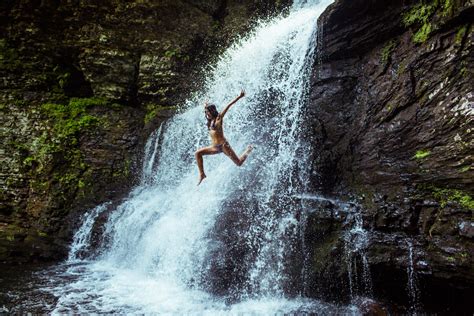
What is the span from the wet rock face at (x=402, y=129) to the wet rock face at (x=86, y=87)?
605cm

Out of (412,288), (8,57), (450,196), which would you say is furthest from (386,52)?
(8,57)

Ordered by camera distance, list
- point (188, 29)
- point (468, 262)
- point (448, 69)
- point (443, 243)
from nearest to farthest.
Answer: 1. point (468, 262)
2. point (443, 243)
3. point (448, 69)
4. point (188, 29)

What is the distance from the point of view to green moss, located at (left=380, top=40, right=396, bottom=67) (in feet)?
24.5

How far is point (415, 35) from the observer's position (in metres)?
7.00

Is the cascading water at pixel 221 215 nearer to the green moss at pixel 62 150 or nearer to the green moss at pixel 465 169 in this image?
the green moss at pixel 62 150

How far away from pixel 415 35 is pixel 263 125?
4.00m

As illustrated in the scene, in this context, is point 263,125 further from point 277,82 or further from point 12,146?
point 12,146

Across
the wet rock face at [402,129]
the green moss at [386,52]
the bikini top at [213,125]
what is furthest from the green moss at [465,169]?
the bikini top at [213,125]

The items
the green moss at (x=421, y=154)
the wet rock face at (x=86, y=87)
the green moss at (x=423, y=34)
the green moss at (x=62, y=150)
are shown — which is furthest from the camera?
the green moss at (x=62, y=150)

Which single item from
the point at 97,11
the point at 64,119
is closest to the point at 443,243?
the point at 64,119

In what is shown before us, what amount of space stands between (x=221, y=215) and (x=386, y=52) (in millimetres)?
5076

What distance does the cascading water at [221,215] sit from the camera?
5.77 meters

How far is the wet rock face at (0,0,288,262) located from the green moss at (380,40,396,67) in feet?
22.3

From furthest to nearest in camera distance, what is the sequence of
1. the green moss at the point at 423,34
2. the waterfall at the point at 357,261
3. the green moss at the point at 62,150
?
the green moss at the point at 62,150
the green moss at the point at 423,34
the waterfall at the point at 357,261
